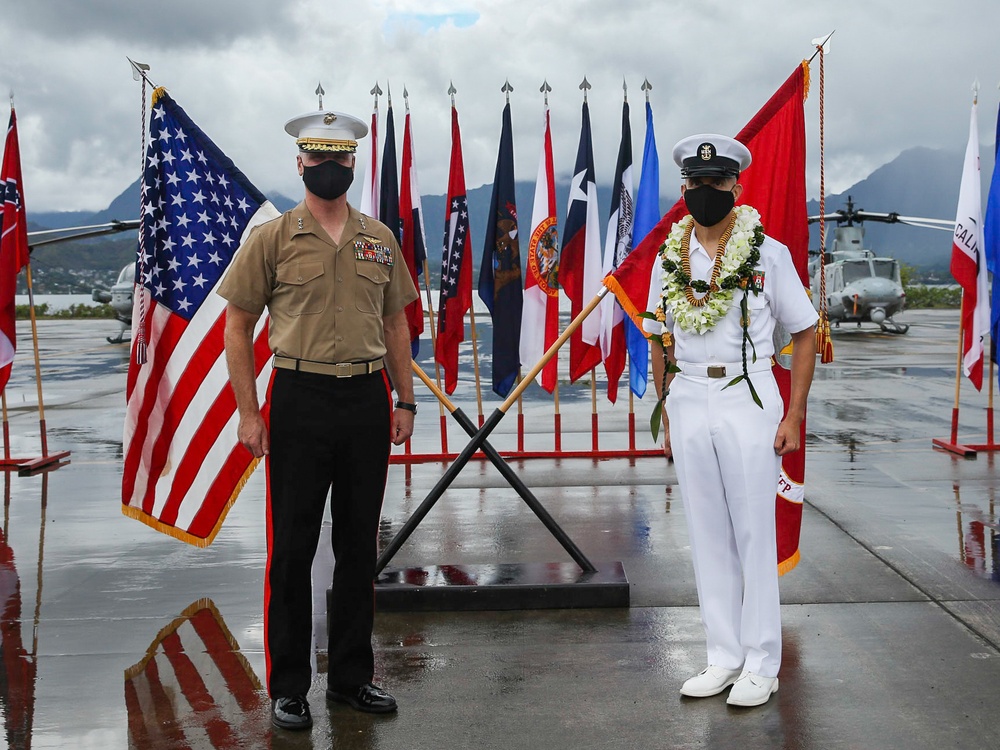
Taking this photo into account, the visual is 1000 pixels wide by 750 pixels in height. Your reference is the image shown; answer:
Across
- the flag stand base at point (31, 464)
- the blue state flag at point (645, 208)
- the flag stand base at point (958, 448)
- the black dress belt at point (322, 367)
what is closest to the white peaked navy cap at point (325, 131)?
the black dress belt at point (322, 367)

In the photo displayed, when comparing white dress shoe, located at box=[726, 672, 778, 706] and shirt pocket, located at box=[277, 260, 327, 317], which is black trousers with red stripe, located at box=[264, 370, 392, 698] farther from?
white dress shoe, located at box=[726, 672, 778, 706]

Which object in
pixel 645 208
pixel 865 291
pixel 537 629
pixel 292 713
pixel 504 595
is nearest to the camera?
pixel 292 713

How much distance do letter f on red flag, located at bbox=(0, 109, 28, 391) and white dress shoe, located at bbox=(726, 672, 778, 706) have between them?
23.2ft

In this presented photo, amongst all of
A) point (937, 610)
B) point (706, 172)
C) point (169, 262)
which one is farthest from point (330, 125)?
point (937, 610)

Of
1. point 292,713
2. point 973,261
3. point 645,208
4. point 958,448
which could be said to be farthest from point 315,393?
point 958,448

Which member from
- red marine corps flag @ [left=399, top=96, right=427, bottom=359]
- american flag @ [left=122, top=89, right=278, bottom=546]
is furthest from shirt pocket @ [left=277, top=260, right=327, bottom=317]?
red marine corps flag @ [left=399, top=96, right=427, bottom=359]

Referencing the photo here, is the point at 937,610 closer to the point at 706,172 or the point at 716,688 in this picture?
the point at 716,688

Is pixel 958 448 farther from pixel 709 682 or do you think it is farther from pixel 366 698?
pixel 366 698

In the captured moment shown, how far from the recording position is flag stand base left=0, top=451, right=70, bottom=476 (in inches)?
360

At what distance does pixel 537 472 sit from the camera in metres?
8.78

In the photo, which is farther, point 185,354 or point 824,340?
point 185,354

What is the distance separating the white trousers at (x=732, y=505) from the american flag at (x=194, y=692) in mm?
1751

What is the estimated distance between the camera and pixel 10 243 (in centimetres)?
874

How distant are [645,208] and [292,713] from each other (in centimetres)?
553
